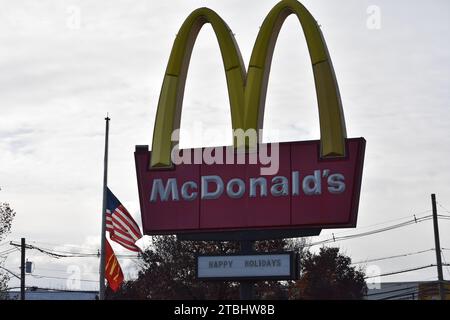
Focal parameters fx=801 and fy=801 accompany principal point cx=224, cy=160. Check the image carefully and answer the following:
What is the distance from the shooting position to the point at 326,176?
84.2 ft

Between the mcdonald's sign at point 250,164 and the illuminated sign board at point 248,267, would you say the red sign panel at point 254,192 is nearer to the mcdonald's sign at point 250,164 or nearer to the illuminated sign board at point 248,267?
the mcdonald's sign at point 250,164

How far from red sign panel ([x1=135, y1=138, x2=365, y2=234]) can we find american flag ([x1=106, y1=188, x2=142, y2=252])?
1.49 meters

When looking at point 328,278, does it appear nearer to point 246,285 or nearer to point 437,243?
point 437,243

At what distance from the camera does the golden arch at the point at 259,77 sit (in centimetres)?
2494

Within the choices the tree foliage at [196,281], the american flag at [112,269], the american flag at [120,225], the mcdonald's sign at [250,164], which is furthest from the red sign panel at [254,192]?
the tree foliage at [196,281]

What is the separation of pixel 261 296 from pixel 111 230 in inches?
1068

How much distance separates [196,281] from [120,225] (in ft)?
45.7

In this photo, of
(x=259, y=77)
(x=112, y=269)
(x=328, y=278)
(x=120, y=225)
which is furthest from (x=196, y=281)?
(x=328, y=278)

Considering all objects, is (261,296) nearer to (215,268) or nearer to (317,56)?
(215,268)

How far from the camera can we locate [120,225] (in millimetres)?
29828

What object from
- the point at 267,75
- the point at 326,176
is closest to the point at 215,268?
the point at 326,176

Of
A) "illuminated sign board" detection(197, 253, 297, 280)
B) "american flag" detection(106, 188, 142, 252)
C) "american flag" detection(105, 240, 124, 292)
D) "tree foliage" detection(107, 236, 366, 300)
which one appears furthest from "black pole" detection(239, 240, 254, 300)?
"tree foliage" detection(107, 236, 366, 300)

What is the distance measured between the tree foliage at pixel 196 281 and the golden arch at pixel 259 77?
18720 mm

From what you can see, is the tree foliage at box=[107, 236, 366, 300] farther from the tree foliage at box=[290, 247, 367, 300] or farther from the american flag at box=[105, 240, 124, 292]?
the american flag at box=[105, 240, 124, 292]
